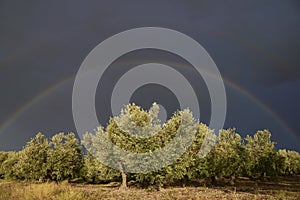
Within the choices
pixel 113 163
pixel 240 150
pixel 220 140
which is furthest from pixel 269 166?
pixel 113 163

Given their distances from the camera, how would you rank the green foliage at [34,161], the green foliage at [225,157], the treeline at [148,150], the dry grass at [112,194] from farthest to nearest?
the green foliage at [34,161] < the green foliage at [225,157] < the treeline at [148,150] < the dry grass at [112,194]

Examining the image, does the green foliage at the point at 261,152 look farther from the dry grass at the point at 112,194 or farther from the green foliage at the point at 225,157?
the dry grass at the point at 112,194

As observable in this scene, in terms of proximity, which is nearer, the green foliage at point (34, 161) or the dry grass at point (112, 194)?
the dry grass at point (112, 194)

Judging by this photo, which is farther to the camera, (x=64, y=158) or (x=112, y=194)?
(x=64, y=158)

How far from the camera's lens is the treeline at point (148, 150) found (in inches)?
1575

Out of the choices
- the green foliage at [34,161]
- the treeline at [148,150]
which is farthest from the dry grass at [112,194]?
the green foliage at [34,161]

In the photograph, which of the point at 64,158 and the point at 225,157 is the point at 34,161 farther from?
the point at 225,157

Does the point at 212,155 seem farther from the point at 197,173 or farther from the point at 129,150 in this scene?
the point at 129,150

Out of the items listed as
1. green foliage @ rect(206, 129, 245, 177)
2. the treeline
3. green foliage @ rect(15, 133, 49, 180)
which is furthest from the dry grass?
green foliage @ rect(15, 133, 49, 180)

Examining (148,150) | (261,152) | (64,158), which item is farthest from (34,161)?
(261,152)

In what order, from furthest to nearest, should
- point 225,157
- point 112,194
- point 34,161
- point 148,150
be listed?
point 34,161 → point 225,157 → point 148,150 → point 112,194

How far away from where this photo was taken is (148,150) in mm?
37875

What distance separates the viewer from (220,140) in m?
62.0

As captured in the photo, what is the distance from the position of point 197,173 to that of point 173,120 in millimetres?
17382
